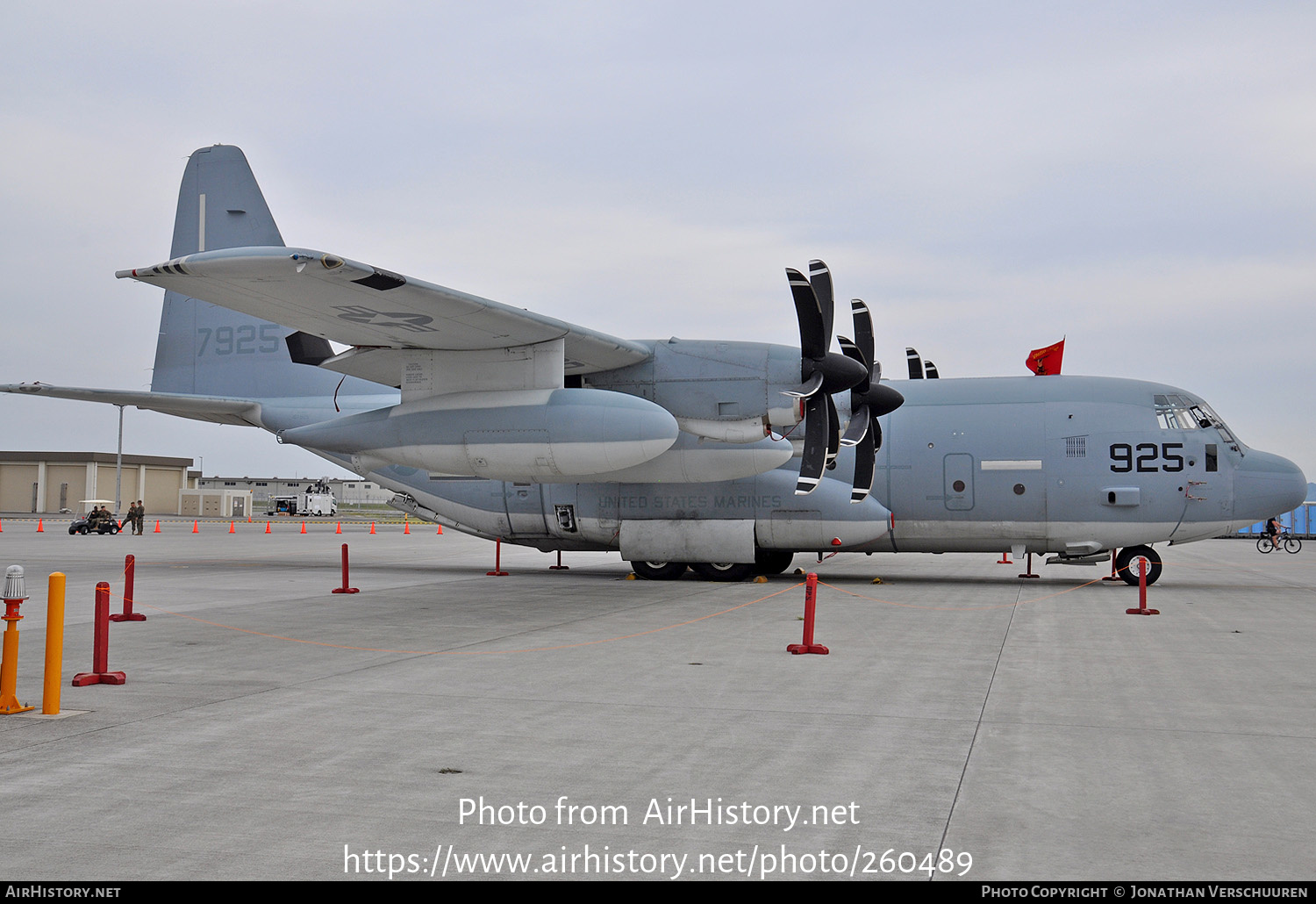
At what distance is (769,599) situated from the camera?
1547cm

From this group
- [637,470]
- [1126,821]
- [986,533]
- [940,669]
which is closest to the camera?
[1126,821]

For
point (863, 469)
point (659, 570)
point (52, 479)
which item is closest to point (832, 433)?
point (863, 469)

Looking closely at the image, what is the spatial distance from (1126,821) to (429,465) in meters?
11.2

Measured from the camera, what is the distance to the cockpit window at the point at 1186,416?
17.5 metres

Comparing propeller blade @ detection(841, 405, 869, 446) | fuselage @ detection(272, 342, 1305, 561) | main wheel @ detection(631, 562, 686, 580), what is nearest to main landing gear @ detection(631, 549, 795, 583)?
main wheel @ detection(631, 562, 686, 580)

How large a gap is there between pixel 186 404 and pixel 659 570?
9.86m

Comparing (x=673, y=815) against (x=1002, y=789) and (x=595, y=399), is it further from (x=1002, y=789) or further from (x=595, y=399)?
(x=595, y=399)

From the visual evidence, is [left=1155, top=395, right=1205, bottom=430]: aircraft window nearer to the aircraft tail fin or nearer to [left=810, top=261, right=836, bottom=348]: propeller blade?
[left=810, top=261, right=836, bottom=348]: propeller blade

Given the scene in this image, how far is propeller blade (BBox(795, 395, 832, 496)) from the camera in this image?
14531 mm

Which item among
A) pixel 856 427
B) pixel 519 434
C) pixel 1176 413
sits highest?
pixel 1176 413

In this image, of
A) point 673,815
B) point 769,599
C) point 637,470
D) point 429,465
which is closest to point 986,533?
point 769,599

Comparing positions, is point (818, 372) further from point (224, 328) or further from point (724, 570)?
point (224, 328)

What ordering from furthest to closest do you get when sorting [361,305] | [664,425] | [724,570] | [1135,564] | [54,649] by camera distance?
[724,570] < [1135,564] < [664,425] < [361,305] < [54,649]

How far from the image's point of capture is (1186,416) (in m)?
17.5
